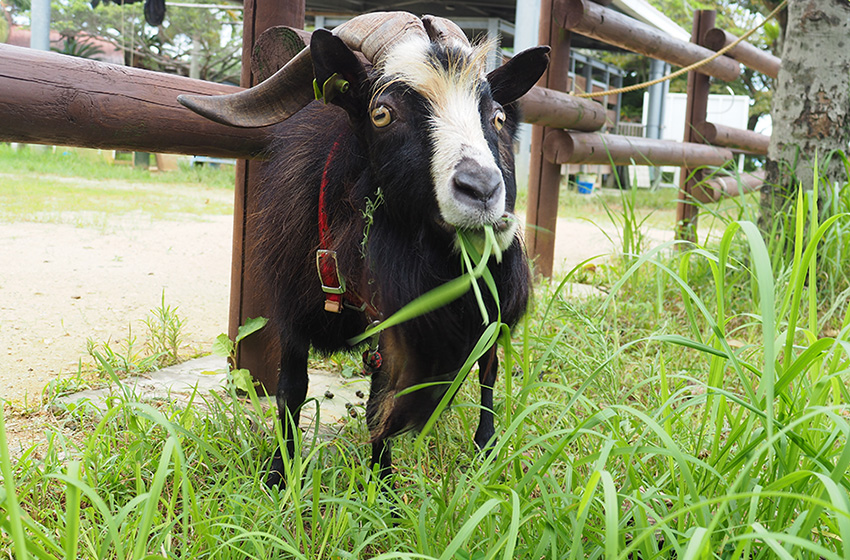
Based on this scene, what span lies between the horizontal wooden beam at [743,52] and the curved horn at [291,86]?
4.77m

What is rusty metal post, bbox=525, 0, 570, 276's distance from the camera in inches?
184

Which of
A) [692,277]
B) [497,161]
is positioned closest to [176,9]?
[692,277]

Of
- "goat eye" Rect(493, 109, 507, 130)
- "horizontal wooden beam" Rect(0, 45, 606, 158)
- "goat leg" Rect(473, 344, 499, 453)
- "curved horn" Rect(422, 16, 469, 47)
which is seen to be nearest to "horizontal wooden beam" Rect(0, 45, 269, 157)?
"horizontal wooden beam" Rect(0, 45, 606, 158)

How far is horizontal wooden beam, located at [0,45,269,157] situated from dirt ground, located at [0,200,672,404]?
2.51 ft

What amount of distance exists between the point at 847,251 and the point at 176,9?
64.4 feet

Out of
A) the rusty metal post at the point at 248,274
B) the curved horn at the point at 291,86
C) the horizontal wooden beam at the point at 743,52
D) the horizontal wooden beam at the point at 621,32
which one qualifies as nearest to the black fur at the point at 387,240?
the curved horn at the point at 291,86

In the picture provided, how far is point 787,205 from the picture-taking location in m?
4.10

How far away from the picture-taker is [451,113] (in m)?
1.74

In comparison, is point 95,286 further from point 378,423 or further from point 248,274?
point 378,423

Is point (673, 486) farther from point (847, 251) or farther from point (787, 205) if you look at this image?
point (787, 205)

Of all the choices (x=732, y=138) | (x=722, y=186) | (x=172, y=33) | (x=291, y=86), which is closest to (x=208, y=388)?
(x=291, y=86)

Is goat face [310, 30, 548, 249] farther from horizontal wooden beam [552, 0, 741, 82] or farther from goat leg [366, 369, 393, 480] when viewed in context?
horizontal wooden beam [552, 0, 741, 82]

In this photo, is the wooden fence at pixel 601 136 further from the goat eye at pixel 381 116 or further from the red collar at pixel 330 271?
the goat eye at pixel 381 116

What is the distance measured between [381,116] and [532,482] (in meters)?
0.96
